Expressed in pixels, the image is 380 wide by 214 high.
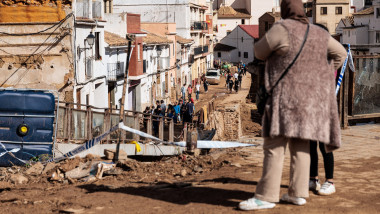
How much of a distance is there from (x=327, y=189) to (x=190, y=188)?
1447 millimetres

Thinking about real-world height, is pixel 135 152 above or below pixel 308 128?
below

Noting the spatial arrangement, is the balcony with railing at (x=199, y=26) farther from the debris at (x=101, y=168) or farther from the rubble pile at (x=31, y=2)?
the debris at (x=101, y=168)

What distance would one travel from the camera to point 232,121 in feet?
46.6

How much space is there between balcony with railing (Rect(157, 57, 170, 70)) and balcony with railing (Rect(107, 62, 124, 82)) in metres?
10.8

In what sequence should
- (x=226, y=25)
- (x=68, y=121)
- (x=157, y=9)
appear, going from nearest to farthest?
(x=68, y=121) → (x=157, y=9) → (x=226, y=25)

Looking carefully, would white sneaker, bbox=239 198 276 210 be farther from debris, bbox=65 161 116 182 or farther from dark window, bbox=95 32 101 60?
dark window, bbox=95 32 101 60

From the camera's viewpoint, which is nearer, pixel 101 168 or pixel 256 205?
pixel 256 205

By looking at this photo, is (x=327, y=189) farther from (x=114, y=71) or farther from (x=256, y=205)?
(x=114, y=71)

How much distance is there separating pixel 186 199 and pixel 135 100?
32.7 metres

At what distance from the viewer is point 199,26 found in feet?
222

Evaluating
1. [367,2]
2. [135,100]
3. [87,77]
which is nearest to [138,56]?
[135,100]

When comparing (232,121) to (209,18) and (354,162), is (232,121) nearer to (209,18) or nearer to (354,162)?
(354,162)

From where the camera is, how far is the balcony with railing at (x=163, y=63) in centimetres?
4488

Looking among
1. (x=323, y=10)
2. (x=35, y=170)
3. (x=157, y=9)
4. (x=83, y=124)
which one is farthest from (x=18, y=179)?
(x=323, y=10)
